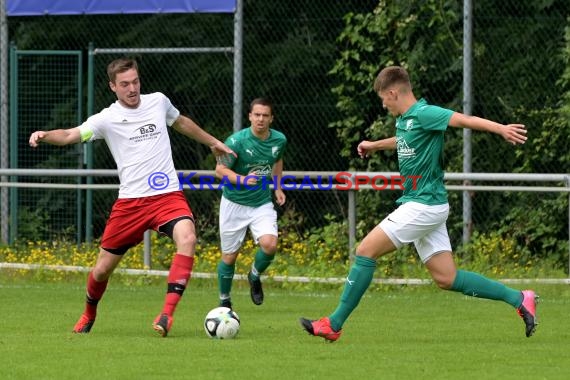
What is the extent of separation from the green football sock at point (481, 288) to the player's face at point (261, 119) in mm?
3301

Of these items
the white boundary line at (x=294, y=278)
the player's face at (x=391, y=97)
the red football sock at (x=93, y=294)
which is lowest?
the white boundary line at (x=294, y=278)

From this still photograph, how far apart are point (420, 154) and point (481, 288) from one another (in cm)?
104

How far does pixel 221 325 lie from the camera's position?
389 inches

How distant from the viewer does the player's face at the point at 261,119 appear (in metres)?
12.5

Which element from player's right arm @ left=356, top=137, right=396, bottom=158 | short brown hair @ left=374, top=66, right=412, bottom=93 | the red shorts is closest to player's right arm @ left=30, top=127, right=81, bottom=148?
the red shorts

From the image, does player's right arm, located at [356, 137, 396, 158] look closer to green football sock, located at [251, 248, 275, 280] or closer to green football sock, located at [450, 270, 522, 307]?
green football sock, located at [450, 270, 522, 307]

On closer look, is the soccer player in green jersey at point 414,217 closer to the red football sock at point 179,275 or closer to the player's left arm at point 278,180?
the red football sock at point 179,275

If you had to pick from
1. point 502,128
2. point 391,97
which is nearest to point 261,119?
point 391,97

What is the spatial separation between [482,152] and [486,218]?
3.00ft

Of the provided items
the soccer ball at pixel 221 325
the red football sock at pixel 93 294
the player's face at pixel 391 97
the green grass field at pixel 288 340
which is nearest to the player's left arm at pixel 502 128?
the player's face at pixel 391 97

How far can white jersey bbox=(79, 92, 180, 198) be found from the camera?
33.4 feet

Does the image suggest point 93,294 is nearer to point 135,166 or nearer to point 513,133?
point 135,166

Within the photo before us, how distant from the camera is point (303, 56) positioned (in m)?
17.6

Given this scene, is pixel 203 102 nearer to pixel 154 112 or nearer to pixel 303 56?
pixel 303 56
